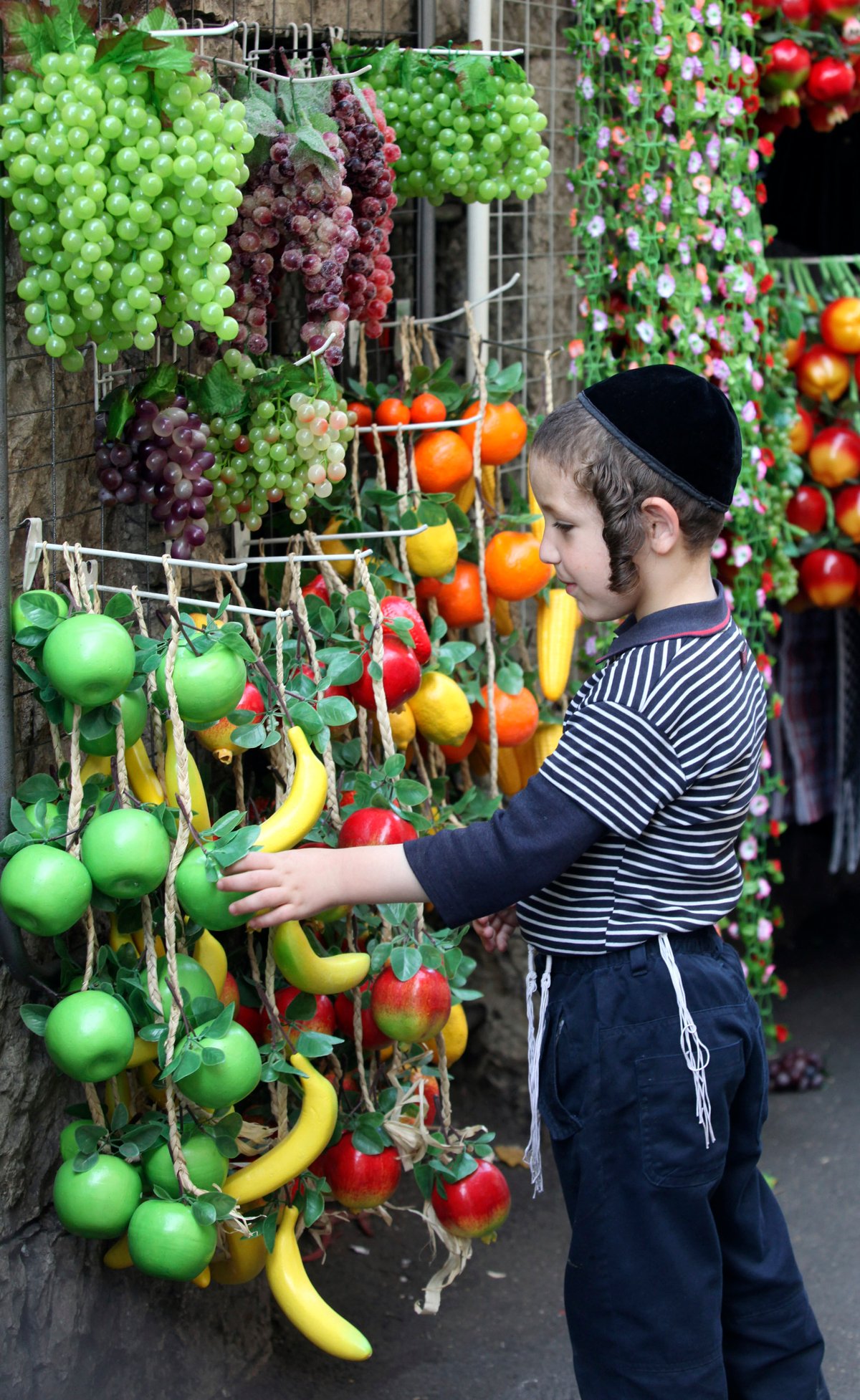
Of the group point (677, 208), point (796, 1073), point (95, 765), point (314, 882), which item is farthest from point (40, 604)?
point (796, 1073)

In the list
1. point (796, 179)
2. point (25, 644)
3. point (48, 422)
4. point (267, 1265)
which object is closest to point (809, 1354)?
point (267, 1265)

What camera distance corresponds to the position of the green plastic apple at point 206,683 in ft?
4.72

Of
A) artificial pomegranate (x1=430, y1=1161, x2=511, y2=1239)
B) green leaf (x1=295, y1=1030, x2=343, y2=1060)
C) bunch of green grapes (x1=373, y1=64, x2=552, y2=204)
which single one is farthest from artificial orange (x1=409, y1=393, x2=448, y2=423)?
artificial pomegranate (x1=430, y1=1161, x2=511, y2=1239)

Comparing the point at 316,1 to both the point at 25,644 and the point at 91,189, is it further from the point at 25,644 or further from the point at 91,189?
the point at 25,644

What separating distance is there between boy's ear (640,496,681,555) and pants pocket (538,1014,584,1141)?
1.76ft

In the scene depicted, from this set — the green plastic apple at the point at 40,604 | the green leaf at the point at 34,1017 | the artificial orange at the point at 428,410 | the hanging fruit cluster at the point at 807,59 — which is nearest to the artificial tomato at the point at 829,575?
the hanging fruit cluster at the point at 807,59

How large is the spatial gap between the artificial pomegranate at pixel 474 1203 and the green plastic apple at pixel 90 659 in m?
0.80

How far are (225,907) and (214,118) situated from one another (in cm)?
78

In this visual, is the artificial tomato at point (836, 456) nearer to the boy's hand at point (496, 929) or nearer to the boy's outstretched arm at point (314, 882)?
the boy's hand at point (496, 929)

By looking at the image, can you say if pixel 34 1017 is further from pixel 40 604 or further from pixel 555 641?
pixel 555 641

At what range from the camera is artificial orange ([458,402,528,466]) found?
6.70ft

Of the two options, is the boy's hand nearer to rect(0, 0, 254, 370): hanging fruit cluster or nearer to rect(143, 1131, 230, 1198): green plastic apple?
rect(143, 1131, 230, 1198): green plastic apple

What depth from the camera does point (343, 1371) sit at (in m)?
2.13

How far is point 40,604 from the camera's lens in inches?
58.4
